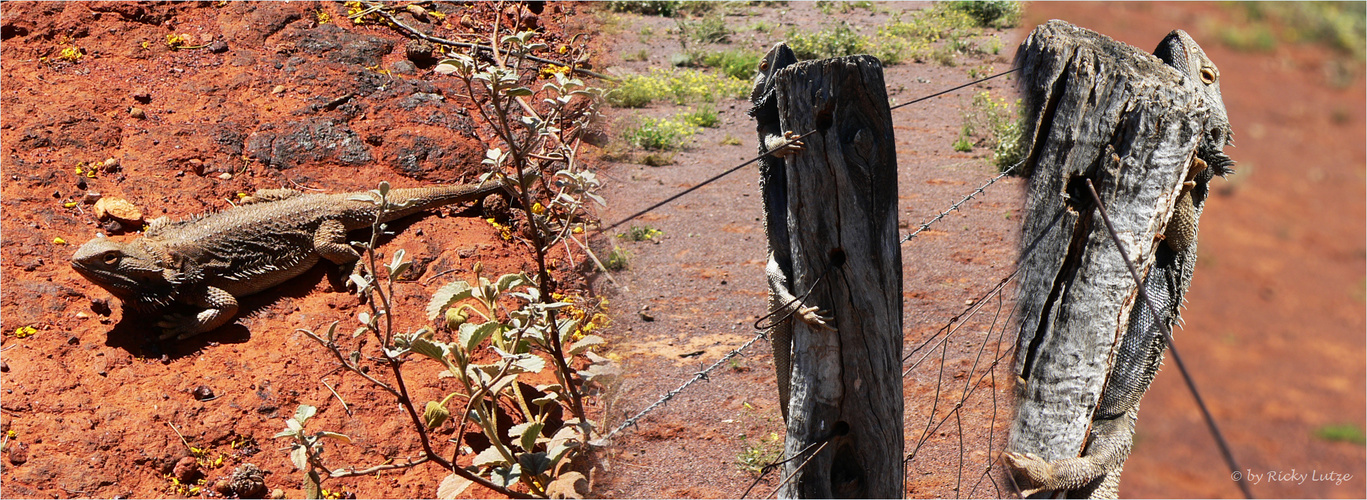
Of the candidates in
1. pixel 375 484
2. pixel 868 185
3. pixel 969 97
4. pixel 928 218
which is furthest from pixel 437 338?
pixel 969 97

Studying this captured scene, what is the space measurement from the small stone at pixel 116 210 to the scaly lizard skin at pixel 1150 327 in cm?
412

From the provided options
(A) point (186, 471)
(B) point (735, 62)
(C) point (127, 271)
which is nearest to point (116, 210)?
(C) point (127, 271)

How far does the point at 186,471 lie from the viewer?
10.3 ft

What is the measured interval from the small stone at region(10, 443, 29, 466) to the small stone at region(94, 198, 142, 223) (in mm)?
1373

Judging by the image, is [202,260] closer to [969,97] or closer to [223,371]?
[223,371]

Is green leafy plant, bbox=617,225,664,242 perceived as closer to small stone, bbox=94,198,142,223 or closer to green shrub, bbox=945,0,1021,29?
green shrub, bbox=945,0,1021,29

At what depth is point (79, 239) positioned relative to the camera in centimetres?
400

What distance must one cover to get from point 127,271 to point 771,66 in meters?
3.13

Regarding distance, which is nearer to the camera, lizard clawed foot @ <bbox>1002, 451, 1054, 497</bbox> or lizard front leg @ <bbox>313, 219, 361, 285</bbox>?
lizard clawed foot @ <bbox>1002, 451, 1054, 497</bbox>

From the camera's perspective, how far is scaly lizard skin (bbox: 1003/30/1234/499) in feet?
7.51

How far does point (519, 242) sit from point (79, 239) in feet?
6.78

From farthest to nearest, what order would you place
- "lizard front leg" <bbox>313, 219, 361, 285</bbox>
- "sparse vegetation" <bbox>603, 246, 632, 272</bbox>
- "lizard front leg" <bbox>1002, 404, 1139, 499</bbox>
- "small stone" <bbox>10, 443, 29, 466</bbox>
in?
"sparse vegetation" <bbox>603, 246, 632, 272</bbox> → "lizard front leg" <bbox>313, 219, 361, 285</bbox> → "small stone" <bbox>10, 443, 29, 466</bbox> → "lizard front leg" <bbox>1002, 404, 1139, 499</bbox>

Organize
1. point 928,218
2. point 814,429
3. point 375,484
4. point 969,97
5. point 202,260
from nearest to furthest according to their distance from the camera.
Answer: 1. point 814,429
2. point 375,484
3. point 202,260
4. point 928,218
5. point 969,97

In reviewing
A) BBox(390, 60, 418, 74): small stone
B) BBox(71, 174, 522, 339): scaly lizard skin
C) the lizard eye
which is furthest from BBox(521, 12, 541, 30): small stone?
the lizard eye
